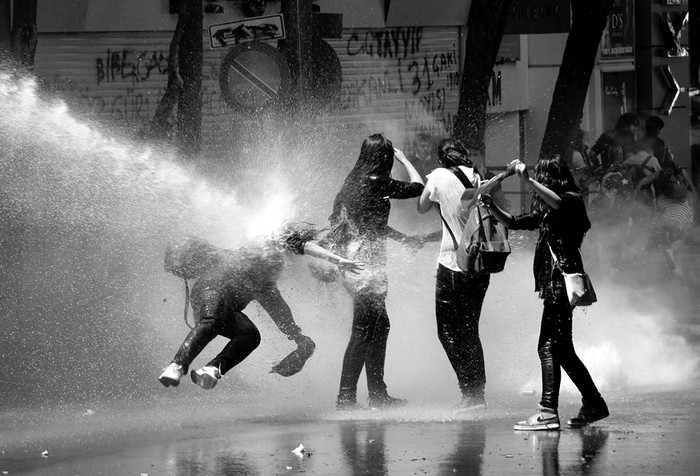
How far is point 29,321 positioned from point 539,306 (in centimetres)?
423

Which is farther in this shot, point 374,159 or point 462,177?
point 374,159

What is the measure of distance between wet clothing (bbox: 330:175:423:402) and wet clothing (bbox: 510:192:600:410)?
3.85 ft

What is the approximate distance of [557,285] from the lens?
7.81 metres

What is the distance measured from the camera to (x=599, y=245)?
17469 mm

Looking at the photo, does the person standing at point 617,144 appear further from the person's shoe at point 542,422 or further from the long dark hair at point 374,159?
the person's shoe at point 542,422

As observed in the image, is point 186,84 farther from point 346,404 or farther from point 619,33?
point 619,33

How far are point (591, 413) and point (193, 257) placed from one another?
2.50 metres

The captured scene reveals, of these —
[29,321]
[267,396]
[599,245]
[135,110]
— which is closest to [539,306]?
[267,396]

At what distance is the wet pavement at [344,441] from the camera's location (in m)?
6.86

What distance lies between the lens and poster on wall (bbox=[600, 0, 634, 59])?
88.4 feet

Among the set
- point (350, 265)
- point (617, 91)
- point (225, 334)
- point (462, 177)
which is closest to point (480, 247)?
point (462, 177)

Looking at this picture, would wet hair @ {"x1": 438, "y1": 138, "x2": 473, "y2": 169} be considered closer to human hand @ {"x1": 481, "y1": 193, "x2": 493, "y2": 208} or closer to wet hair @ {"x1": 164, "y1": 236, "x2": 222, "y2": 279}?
human hand @ {"x1": 481, "y1": 193, "x2": 493, "y2": 208}

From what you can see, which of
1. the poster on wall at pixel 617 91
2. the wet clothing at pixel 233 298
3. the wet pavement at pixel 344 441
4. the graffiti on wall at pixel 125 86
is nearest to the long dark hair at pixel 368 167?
the wet clothing at pixel 233 298

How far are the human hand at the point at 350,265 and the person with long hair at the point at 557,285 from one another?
3.63ft
